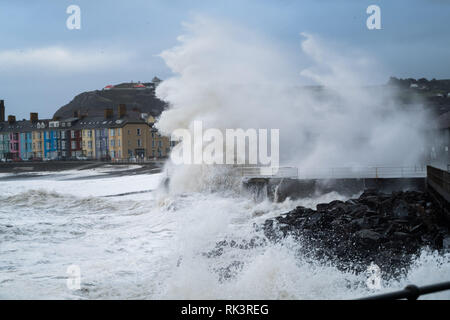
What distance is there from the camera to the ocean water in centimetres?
852

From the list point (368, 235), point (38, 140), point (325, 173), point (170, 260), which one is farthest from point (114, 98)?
point (368, 235)

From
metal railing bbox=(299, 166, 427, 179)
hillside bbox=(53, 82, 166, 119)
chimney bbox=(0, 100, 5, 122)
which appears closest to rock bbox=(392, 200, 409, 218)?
metal railing bbox=(299, 166, 427, 179)

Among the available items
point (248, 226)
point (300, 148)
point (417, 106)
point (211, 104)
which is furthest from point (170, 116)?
point (417, 106)

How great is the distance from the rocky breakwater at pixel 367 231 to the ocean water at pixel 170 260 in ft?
1.59

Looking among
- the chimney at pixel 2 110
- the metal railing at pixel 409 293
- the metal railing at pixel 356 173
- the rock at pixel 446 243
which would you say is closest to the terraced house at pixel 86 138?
the chimney at pixel 2 110

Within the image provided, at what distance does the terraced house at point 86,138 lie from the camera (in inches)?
2785

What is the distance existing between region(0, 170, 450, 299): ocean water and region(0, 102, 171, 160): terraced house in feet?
165

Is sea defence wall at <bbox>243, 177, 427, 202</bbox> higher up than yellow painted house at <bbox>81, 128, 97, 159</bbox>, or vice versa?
yellow painted house at <bbox>81, 128, 97, 159</bbox>

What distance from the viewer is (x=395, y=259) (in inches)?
391

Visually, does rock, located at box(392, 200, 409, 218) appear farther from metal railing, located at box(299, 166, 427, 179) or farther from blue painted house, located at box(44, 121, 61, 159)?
blue painted house, located at box(44, 121, 61, 159)

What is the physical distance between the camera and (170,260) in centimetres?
1112

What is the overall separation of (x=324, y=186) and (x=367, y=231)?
30.6 ft

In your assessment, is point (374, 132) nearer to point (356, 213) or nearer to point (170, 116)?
point (170, 116)
